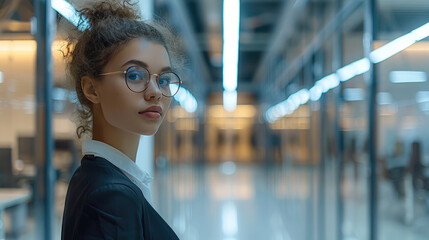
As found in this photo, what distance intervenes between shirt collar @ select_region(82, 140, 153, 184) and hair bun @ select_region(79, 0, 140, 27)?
329mm

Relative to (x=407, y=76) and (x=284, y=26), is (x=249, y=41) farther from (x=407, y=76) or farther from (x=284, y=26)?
(x=407, y=76)

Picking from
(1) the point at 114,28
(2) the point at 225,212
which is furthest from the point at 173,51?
(2) the point at 225,212

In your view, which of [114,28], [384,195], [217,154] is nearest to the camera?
[114,28]

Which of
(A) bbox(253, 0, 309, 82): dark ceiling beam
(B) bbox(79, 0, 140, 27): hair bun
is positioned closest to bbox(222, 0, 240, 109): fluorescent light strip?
(A) bbox(253, 0, 309, 82): dark ceiling beam

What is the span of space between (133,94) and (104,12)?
10.3 inches

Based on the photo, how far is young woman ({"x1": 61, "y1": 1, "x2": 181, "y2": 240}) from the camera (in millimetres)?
952

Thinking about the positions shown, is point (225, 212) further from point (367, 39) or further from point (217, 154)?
point (217, 154)

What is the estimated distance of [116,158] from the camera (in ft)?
3.57

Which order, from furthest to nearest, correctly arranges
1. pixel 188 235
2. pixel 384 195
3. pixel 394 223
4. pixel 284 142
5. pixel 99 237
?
1. pixel 284 142
2. pixel 188 235
3. pixel 384 195
4. pixel 394 223
5. pixel 99 237

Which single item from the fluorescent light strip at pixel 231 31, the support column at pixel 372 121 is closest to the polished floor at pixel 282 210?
the support column at pixel 372 121

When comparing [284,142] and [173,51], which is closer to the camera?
[173,51]

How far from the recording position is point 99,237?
2.93 ft

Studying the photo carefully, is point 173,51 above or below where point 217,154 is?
above

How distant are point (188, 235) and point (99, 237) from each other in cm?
613
